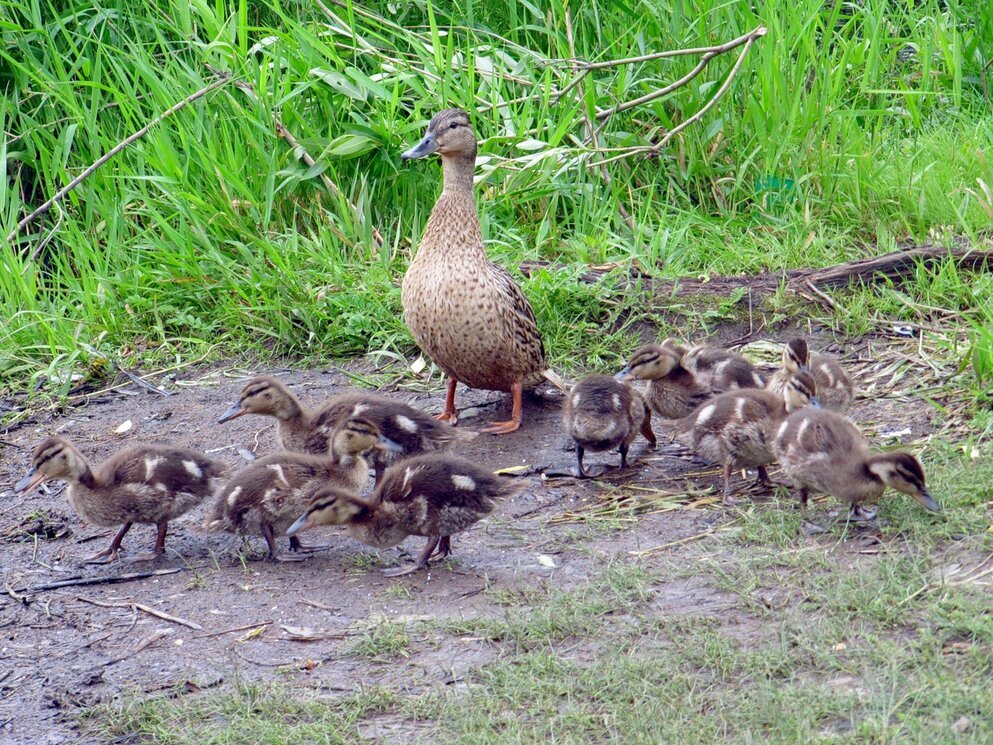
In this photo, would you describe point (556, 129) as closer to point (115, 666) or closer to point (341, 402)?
point (341, 402)

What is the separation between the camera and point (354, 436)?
5250 mm

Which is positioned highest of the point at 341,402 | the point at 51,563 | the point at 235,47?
the point at 235,47

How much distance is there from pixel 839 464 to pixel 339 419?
84.3 inches

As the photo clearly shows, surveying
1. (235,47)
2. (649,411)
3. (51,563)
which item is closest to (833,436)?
(649,411)

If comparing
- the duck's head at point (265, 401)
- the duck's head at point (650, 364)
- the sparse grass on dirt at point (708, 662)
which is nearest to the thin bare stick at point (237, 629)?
the sparse grass on dirt at point (708, 662)

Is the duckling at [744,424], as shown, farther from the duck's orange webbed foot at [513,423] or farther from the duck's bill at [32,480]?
the duck's bill at [32,480]

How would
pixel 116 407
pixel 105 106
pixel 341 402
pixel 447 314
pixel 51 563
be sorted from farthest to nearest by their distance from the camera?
pixel 105 106 → pixel 116 407 → pixel 447 314 → pixel 341 402 → pixel 51 563

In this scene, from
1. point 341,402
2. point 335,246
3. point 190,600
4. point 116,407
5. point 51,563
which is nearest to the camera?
point 190,600

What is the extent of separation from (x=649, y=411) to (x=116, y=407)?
9.29ft

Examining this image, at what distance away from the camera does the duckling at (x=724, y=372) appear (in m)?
5.97

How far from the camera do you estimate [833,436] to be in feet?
15.5

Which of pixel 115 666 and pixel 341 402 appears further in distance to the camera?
pixel 341 402

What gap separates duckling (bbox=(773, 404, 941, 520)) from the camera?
4500 millimetres

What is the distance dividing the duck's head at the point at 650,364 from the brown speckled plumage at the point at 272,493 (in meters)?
1.39
